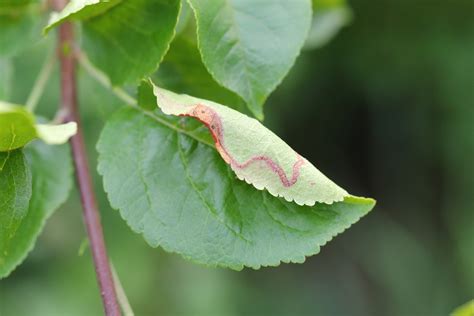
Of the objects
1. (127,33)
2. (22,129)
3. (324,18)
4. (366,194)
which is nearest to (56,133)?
(22,129)

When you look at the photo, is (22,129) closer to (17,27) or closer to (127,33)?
(127,33)

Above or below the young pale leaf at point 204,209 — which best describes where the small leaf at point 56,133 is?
above

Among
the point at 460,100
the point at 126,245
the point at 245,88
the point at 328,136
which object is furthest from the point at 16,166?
the point at 328,136

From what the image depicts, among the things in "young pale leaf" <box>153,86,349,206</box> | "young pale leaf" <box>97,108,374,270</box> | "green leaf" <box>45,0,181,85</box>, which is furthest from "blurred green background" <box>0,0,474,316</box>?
"young pale leaf" <box>153,86,349,206</box>

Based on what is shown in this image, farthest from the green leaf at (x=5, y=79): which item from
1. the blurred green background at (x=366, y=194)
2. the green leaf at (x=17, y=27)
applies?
the blurred green background at (x=366, y=194)

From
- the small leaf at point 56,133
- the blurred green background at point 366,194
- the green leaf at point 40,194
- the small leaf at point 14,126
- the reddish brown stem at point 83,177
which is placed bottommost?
the blurred green background at point 366,194

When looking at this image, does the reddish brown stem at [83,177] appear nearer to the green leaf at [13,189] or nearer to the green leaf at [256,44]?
the green leaf at [13,189]
